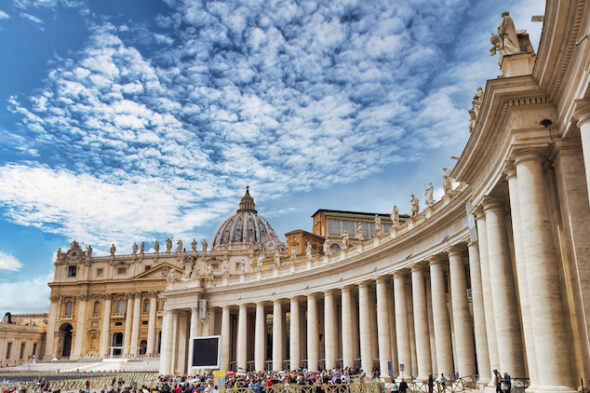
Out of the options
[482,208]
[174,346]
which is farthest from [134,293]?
[482,208]

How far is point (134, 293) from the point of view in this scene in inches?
4774

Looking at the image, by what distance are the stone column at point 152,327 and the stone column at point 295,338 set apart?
6595 centimetres

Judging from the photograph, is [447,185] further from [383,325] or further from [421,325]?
[383,325]

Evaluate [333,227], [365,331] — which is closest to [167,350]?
[365,331]

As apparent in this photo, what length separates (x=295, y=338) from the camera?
183 feet

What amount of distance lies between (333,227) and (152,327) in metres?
47.8

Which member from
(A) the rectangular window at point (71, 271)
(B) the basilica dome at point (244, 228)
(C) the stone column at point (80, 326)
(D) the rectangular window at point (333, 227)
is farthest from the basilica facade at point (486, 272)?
(B) the basilica dome at point (244, 228)

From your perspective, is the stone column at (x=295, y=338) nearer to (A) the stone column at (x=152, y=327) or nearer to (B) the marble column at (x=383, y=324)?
(B) the marble column at (x=383, y=324)

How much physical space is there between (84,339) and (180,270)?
27352 mm

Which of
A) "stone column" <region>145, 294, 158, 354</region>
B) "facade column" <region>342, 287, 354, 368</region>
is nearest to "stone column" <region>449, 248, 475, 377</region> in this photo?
"facade column" <region>342, 287, 354, 368</region>

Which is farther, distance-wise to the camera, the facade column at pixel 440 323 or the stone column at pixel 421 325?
the stone column at pixel 421 325

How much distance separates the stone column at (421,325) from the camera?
36906 mm

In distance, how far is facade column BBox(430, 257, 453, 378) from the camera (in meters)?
33.8

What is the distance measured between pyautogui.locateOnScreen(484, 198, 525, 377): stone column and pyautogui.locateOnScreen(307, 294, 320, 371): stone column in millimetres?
32860
